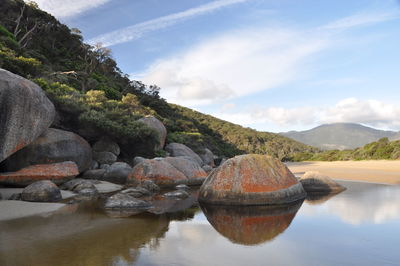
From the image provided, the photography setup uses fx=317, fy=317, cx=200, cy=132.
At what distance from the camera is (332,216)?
8.02m

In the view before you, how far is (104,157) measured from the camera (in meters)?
18.2

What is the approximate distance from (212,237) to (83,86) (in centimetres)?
2702

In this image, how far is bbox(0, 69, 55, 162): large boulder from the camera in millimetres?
10242

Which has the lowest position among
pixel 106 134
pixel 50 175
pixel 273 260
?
A: pixel 273 260

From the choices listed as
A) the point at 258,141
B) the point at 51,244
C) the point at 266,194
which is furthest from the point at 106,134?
the point at 258,141

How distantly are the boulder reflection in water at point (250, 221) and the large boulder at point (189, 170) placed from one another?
18.8 feet

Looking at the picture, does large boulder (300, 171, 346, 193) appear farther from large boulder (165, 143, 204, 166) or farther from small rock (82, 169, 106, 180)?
large boulder (165, 143, 204, 166)

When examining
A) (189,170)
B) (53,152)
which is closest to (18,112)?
(53,152)

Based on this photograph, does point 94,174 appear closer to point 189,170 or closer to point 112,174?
point 112,174

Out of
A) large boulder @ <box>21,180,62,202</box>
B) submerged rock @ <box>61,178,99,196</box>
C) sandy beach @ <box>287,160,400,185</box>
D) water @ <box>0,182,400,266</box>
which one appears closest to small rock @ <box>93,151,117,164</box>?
submerged rock @ <box>61,178,99,196</box>

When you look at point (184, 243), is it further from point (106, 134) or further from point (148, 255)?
point (106, 134)

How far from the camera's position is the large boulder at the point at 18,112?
1024cm

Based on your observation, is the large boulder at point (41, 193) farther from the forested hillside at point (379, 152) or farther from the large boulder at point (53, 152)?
the forested hillside at point (379, 152)

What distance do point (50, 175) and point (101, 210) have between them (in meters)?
4.91
